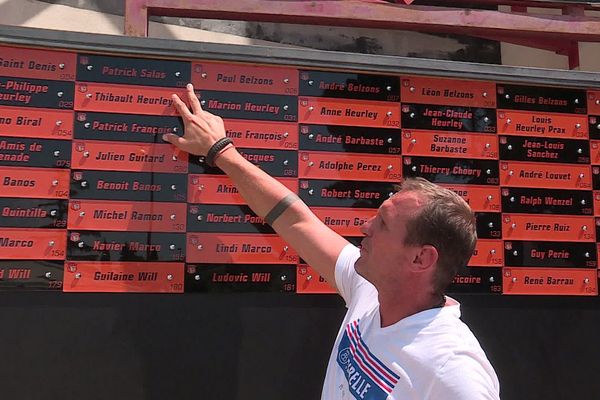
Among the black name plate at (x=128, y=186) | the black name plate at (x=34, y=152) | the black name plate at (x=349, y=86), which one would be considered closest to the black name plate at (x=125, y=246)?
the black name plate at (x=128, y=186)

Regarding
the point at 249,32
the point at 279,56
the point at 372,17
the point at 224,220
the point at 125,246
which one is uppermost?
the point at 249,32

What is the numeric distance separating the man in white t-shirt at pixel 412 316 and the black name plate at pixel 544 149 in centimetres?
102

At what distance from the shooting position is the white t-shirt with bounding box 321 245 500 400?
1.39m

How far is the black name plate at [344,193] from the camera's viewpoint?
7.63ft

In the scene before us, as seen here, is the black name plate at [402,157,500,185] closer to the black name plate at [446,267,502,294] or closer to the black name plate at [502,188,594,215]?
the black name plate at [502,188,594,215]

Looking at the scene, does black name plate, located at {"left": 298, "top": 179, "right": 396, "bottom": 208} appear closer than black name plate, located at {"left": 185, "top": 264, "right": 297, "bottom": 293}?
No

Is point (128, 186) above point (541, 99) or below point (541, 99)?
below

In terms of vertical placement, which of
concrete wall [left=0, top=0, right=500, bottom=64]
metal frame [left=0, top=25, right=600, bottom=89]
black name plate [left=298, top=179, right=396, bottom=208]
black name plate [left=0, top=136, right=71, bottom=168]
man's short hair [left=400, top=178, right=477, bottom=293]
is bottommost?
man's short hair [left=400, top=178, right=477, bottom=293]

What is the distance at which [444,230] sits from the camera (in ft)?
5.07

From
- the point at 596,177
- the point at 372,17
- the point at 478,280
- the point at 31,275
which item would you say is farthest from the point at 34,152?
the point at 596,177

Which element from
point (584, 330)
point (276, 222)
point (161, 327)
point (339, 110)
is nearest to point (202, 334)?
point (161, 327)

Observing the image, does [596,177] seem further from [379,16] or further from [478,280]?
[379,16]

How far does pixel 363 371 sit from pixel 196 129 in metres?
1.10

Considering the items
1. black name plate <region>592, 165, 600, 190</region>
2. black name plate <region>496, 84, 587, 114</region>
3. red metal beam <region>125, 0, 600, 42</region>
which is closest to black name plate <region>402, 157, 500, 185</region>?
black name plate <region>496, 84, 587, 114</region>
